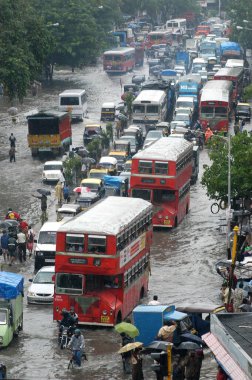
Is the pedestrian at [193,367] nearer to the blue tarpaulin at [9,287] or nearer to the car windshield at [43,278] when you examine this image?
the blue tarpaulin at [9,287]

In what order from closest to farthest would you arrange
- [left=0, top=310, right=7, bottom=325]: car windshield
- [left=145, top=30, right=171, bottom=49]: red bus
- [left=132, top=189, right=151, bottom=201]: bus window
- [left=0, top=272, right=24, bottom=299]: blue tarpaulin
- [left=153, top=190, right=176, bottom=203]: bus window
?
[left=0, top=310, right=7, bottom=325]: car windshield, [left=0, top=272, right=24, bottom=299]: blue tarpaulin, [left=132, top=189, right=151, bottom=201]: bus window, [left=153, top=190, right=176, bottom=203]: bus window, [left=145, top=30, right=171, bottom=49]: red bus

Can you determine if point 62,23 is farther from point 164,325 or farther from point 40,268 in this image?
point 164,325

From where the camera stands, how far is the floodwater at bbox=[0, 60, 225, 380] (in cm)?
3762

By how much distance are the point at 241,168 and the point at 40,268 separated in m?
12.1

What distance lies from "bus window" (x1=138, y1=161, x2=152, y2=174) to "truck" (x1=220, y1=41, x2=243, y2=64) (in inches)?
2400

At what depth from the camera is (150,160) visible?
5647 centimetres

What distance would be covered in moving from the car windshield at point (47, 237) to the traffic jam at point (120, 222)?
5cm

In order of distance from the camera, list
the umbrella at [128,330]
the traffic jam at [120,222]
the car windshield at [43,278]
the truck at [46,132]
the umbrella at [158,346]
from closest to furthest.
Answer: the umbrella at [158,346]
the umbrella at [128,330]
the traffic jam at [120,222]
the car windshield at [43,278]
the truck at [46,132]

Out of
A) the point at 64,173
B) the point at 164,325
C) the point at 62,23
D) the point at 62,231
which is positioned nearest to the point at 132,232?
the point at 62,231

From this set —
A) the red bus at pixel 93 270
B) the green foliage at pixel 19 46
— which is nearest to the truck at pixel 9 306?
the red bus at pixel 93 270

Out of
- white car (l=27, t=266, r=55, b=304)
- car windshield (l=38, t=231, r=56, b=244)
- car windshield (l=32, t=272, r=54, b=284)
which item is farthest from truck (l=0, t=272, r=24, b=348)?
car windshield (l=38, t=231, r=56, b=244)

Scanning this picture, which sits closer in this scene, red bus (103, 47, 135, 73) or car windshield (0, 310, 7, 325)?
car windshield (0, 310, 7, 325)

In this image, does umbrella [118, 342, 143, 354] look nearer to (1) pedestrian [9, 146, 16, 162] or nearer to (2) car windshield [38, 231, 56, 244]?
(2) car windshield [38, 231, 56, 244]

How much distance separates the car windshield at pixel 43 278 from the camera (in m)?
45.3
